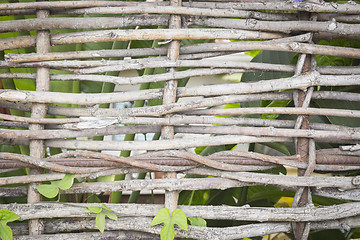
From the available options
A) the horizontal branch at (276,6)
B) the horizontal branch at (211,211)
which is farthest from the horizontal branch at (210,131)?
the horizontal branch at (276,6)

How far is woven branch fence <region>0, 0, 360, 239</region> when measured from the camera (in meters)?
0.61

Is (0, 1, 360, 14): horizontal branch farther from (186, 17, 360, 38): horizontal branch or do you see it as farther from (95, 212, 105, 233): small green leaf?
(95, 212, 105, 233): small green leaf

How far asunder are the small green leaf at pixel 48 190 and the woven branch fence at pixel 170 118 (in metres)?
0.03

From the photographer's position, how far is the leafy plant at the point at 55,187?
1.89ft

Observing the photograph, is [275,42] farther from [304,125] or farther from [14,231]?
[14,231]

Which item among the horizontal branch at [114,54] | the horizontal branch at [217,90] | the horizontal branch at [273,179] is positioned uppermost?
the horizontal branch at [114,54]

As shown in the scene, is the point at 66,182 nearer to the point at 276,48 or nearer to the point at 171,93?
the point at 171,93

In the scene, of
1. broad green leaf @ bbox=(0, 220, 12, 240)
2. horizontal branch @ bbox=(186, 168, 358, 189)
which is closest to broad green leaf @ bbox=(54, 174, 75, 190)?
broad green leaf @ bbox=(0, 220, 12, 240)

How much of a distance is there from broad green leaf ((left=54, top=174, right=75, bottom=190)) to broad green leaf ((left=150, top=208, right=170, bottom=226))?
0.56 ft

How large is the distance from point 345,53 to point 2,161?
2.40ft

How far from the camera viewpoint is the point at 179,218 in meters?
0.58

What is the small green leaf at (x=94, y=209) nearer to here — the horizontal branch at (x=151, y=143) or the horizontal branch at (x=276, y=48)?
the horizontal branch at (x=151, y=143)

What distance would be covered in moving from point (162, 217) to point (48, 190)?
0.71ft

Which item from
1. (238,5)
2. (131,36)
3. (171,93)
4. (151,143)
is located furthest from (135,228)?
(238,5)
